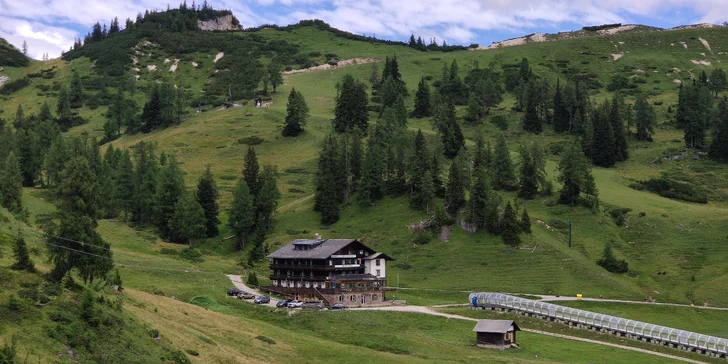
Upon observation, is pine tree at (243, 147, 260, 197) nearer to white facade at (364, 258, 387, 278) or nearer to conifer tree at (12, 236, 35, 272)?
white facade at (364, 258, 387, 278)

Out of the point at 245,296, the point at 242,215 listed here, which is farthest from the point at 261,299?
the point at 242,215

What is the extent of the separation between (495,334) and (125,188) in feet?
284

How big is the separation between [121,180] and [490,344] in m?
87.3

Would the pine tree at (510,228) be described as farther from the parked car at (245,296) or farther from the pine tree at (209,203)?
the pine tree at (209,203)

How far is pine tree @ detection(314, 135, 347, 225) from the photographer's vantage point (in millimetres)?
135500

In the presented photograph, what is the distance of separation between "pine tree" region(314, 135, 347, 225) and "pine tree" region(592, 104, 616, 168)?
6390 centimetres

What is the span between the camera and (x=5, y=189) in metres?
112

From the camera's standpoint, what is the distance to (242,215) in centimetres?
13175

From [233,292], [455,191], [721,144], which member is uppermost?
[721,144]

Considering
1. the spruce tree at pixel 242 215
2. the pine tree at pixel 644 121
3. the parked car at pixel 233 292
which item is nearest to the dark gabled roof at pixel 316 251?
the parked car at pixel 233 292

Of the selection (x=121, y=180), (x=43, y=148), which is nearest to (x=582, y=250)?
(x=121, y=180)

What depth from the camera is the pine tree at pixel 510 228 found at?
389 feet

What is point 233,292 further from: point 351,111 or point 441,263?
point 351,111

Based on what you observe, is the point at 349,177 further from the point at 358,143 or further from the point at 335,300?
the point at 335,300
